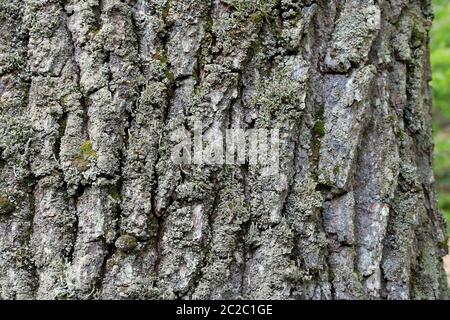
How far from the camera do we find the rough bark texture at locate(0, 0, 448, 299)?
1.70m

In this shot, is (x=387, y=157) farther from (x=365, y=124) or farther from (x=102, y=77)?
(x=102, y=77)

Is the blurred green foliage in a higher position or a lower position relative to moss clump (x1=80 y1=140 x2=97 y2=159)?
higher

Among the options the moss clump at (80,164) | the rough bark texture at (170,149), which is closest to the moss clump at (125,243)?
the rough bark texture at (170,149)

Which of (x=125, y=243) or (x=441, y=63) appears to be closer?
(x=125, y=243)

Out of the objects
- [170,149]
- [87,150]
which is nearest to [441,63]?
[170,149]

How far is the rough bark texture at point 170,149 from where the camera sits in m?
1.70

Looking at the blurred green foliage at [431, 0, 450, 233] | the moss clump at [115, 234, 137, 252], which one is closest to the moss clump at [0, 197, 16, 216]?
the moss clump at [115, 234, 137, 252]

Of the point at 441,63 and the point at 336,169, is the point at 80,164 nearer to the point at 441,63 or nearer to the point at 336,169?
the point at 336,169

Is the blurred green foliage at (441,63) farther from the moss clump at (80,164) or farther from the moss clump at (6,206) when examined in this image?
the moss clump at (6,206)

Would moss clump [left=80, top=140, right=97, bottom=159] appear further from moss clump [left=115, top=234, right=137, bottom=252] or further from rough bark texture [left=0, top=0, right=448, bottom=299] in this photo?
moss clump [left=115, top=234, right=137, bottom=252]

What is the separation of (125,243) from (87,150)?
1.09ft

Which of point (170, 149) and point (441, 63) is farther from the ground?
point (441, 63)

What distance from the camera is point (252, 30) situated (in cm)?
177

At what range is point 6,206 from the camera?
1.74 meters
